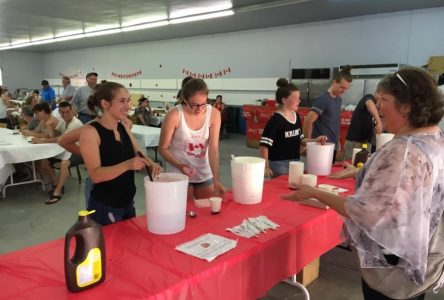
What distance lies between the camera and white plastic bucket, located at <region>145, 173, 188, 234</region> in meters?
1.46

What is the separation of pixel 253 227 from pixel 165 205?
0.43 m

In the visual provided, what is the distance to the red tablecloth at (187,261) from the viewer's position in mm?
1150

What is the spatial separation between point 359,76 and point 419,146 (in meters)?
7.40

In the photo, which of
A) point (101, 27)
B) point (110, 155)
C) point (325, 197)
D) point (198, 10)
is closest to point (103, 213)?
point (110, 155)

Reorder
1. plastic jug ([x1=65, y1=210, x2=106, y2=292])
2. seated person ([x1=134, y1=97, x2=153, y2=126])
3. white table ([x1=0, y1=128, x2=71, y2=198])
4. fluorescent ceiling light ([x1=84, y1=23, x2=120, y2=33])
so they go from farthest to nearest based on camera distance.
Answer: fluorescent ceiling light ([x1=84, y1=23, x2=120, y2=33]) → seated person ([x1=134, y1=97, x2=153, y2=126]) → white table ([x1=0, y1=128, x2=71, y2=198]) → plastic jug ([x1=65, y1=210, x2=106, y2=292])

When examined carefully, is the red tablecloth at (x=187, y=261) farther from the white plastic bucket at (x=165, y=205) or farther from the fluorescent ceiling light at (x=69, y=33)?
the fluorescent ceiling light at (x=69, y=33)

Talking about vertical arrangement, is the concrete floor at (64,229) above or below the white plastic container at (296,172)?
below

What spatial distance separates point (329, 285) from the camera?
2.64 m

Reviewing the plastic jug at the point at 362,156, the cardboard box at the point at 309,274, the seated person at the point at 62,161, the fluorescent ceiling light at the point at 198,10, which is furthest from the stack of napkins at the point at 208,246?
the fluorescent ceiling light at the point at 198,10

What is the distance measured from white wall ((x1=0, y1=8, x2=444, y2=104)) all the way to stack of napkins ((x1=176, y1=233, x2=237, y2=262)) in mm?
7611

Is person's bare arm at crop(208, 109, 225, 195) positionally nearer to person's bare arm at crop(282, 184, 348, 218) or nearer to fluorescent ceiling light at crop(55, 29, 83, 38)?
person's bare arm at crop(282, 184, 348, 218)

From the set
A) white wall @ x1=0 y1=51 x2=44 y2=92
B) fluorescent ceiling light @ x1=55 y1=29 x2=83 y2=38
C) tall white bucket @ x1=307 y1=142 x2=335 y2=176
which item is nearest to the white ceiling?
fluorescent ceiling light @ x1=55 y1=29 x2=83 y2=38

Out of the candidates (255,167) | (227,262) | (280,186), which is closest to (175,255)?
(227,262)

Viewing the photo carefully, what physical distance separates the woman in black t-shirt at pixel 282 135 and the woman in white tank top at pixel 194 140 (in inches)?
20.3
